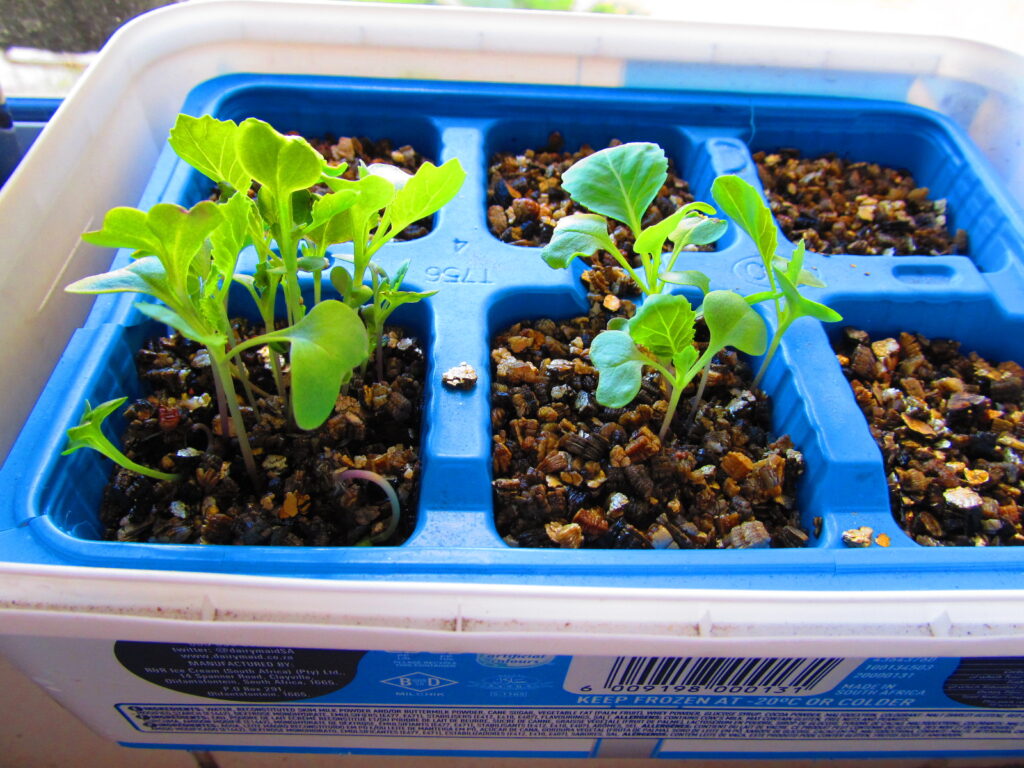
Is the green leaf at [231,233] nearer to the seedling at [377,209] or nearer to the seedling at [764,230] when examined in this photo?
the seedling at [377,209]

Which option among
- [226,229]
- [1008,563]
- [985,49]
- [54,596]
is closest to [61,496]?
[54,596]

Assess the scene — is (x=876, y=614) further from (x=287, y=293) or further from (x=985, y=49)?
(x=985, y=49)

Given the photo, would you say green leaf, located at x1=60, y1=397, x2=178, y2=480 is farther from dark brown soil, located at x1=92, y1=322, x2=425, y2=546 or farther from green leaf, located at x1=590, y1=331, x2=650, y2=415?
green leaf, located at x1=590, y1=331, x2=650, y2=415

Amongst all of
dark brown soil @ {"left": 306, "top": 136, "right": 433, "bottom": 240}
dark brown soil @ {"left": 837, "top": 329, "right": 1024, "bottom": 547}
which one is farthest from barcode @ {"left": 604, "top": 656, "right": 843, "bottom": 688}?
dark brown soil @ {"left": 306, "top": 136, "right": 433, "bottom": 240}

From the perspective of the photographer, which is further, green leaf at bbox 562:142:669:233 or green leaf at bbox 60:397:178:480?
green leaf at bbox 562:142:669:233

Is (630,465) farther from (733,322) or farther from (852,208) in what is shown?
(852,208)

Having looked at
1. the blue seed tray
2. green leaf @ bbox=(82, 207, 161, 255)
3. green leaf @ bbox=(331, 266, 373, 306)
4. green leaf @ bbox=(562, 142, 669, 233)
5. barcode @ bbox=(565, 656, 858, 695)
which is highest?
green leaf @ bbox=(82, 207, 161, 255)

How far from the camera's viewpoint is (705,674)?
533 mm

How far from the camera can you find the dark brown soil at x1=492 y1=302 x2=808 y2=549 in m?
0.60

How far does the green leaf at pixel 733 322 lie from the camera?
556mm

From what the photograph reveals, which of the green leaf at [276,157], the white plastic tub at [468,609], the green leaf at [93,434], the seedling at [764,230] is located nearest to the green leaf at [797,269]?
the seedling at [764,230]

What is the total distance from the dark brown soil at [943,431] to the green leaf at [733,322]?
189mm

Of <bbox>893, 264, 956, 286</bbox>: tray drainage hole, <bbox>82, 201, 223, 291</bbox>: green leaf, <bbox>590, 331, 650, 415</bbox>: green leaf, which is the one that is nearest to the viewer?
<bbox>82, 201, 223, 291</bbox>: green leaf

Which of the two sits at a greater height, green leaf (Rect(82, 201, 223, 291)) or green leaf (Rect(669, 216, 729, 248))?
green leaf (Rect(82, 201, 223, 291))
